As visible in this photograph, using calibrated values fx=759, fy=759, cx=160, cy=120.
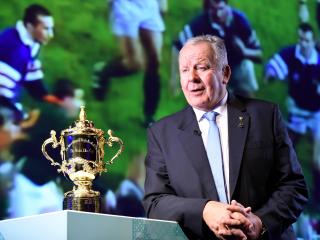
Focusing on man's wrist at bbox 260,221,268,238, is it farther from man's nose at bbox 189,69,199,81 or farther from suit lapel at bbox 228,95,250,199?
man's nose at bbox 189,69,199,81

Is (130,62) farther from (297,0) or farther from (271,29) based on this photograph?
(297,0)

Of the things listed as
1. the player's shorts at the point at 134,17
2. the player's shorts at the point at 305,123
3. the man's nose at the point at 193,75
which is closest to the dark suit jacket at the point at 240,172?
the man's nose at the point at 193,75

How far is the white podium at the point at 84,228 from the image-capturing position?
206 centimetres

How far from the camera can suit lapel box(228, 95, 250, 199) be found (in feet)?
8.23

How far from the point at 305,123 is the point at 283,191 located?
1.82m

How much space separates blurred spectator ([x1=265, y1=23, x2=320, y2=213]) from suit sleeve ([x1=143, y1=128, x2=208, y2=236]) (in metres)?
1.75

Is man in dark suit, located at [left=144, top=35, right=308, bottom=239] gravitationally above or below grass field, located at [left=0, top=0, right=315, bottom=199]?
below

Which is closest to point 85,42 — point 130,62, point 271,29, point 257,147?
point 130,62

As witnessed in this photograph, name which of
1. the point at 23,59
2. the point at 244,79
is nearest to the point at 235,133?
the point at 23,59

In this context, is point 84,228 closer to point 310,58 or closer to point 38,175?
point 38,175

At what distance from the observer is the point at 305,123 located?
4285mm

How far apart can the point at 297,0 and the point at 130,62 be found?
47.3 inches

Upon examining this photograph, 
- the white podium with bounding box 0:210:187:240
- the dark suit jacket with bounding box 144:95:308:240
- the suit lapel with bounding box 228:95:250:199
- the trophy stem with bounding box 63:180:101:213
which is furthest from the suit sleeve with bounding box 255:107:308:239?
the trophy stem with bounding box 63:180:101:213

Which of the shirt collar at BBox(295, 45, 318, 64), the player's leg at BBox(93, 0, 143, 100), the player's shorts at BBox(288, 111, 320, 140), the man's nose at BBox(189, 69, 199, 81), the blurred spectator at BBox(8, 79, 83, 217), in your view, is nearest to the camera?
the man's nose at BBox(189, 69, 199, 81)
